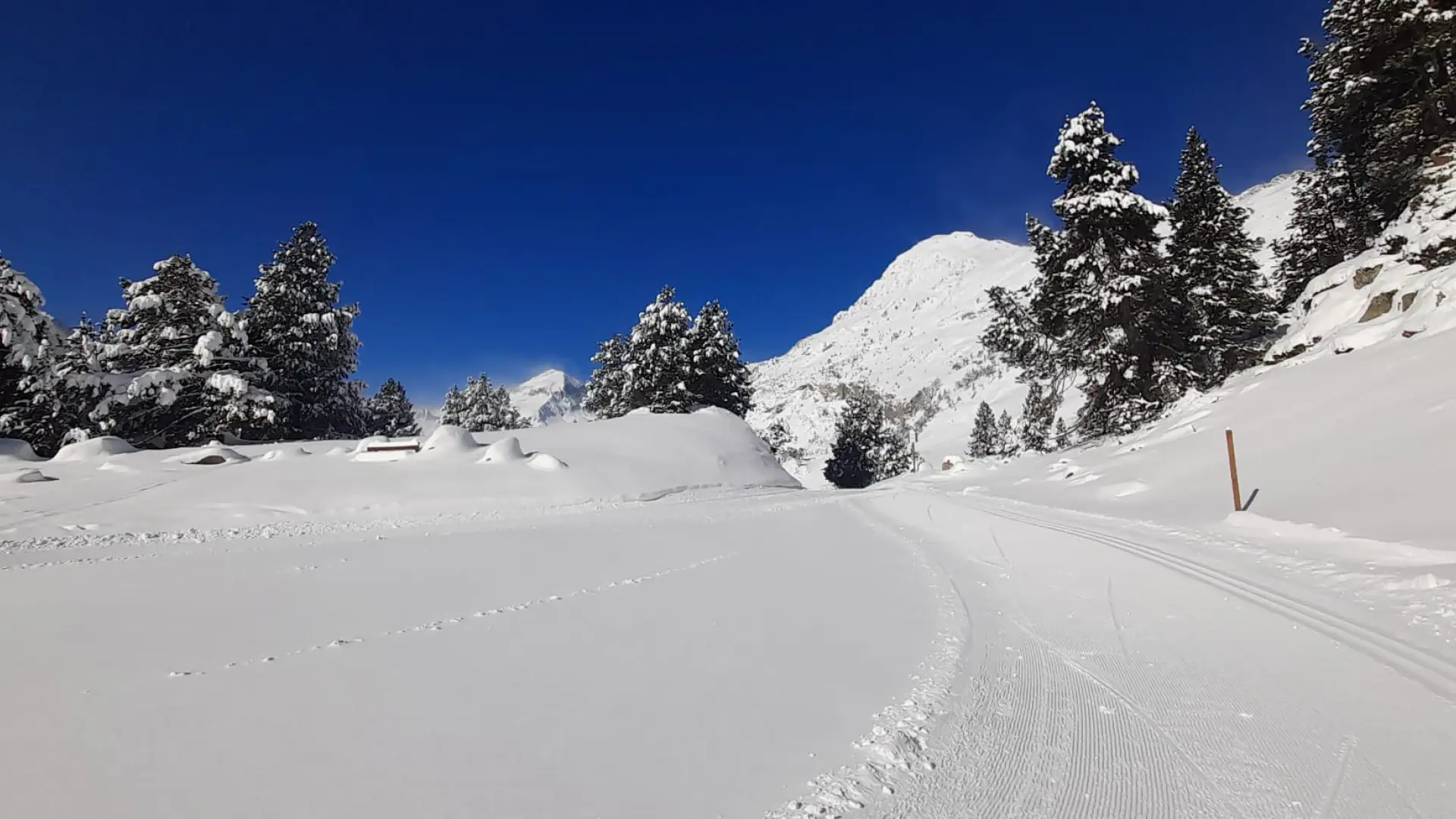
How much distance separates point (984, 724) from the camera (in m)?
3.67

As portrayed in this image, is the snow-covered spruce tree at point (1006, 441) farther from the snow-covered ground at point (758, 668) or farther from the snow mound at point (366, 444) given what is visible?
the snow-covered ground at point (758, 668)

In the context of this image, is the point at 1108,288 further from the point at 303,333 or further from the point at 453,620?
the point at 303,333

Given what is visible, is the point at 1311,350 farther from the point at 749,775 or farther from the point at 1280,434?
the point at 749,775

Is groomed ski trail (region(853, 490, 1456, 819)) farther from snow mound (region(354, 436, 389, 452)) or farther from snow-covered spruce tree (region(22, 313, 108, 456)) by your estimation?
snow-covered spruce tree (region(22, 313, 108, 456))

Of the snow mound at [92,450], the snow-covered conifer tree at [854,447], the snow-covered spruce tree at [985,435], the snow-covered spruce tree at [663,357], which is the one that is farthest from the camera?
the snow-covered spruce tree at [985,435]

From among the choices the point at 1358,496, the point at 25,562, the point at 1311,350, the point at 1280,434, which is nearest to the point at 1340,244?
the point at 1311,350

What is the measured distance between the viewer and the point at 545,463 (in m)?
18.2

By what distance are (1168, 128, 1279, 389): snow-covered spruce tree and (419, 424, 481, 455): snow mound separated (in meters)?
24.9

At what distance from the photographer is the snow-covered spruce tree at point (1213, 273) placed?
2272 cm

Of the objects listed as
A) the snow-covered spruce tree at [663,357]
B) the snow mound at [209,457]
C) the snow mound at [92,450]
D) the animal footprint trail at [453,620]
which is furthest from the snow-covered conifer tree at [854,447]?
the animal footprint trail at [453,620]

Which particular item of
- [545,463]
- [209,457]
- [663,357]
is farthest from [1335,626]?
[663,357]

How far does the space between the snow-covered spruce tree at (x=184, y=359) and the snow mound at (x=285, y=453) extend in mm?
5917

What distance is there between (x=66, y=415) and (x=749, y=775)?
3084cm

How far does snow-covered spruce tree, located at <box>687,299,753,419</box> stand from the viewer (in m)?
40.8
